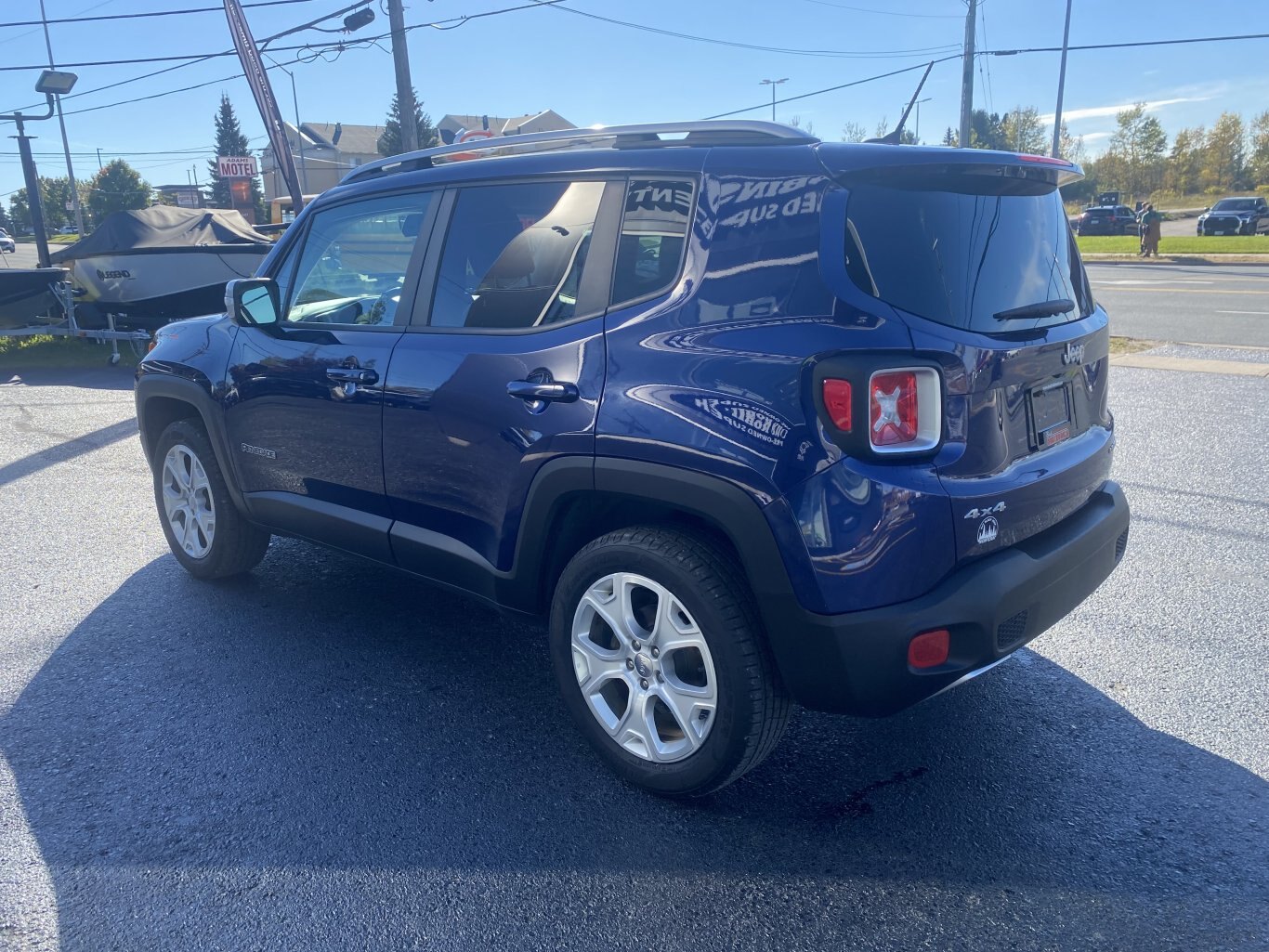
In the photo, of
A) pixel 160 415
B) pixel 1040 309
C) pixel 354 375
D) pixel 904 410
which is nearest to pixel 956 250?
pixel 1040 309

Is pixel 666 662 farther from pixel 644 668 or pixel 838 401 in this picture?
pixel 838 401

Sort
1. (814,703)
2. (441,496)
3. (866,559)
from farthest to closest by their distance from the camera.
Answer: (441,496) < (814,703) < (866,559)

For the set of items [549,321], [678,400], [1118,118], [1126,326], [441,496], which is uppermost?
[1118,118]

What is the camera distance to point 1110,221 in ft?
148

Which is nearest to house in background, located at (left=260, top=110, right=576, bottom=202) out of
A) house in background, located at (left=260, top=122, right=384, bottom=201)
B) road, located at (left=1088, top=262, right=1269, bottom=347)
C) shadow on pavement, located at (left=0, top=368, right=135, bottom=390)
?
house in background, located at (left=260, top=122, right=384, bottom=201)

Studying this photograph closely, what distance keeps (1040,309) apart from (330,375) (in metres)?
2.53

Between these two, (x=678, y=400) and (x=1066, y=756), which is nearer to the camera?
(x=678, y=400)

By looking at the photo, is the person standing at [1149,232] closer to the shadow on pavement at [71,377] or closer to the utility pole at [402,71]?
the utility pole at [402,71]

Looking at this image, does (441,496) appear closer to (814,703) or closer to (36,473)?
(814,703)

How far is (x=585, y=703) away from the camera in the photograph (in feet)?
10.2

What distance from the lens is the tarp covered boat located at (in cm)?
1291

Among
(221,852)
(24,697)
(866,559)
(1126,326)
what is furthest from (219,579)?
(1126,326)

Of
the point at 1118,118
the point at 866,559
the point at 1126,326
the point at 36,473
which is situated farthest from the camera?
the point at 1118,118

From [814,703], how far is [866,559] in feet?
1.55
